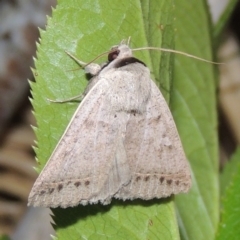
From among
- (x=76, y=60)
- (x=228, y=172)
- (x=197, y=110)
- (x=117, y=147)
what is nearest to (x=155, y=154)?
(x=117, y=147)

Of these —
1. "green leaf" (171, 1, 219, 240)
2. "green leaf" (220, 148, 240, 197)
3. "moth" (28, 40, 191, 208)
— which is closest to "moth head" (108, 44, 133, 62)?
Result: "moth" (28, 40, 191, 208)

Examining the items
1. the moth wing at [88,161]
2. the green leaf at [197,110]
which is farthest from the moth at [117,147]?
the green leaf at [197,110]

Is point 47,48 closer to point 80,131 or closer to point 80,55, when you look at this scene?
point 80,55

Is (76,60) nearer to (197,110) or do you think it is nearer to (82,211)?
(82,211)

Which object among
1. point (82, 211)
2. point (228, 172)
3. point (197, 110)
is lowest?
point (228, 172)

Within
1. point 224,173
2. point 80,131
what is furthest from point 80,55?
point 224,173
